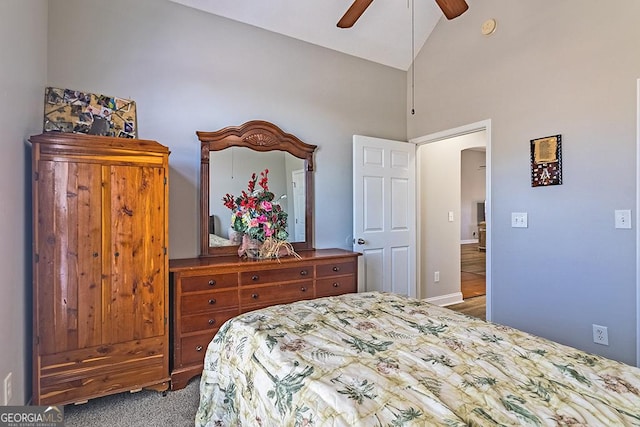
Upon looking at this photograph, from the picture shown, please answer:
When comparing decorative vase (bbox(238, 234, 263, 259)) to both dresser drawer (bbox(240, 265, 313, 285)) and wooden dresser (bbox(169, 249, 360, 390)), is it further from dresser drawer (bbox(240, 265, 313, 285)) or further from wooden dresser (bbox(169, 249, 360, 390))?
dresser drawer (bbox(240, 265, 313, 285))

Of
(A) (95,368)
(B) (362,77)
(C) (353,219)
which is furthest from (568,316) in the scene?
(A) (95,368)

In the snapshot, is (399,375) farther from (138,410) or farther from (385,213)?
(385,213)

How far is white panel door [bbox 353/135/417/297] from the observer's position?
344cm

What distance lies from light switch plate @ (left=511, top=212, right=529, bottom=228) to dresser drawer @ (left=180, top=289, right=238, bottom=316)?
95.1 inches

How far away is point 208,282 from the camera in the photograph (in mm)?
2373

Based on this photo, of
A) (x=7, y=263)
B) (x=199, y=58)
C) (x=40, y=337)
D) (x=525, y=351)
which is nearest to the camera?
(x=525, y=351)

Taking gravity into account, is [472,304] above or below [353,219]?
below

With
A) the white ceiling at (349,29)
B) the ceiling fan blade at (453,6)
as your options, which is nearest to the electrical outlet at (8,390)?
the white ceiling at (349,29)

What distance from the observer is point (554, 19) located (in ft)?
8.63

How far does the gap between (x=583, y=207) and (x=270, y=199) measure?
243cm

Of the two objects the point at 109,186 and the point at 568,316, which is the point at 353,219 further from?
the point at 109,186

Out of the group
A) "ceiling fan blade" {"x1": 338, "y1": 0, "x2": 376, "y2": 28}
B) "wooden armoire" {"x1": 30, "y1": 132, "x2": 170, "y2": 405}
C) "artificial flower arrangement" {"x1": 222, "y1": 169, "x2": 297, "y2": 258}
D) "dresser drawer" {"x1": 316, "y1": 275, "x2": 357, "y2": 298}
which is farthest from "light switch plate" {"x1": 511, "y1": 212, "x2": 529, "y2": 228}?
"wooden armoire" {"x1": 30, "y1": 132, "x2": 170, "y2": 405}

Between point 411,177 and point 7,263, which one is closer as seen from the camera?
point 7,263

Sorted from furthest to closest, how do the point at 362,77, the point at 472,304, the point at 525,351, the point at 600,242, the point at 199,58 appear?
the point at 472,304 < the point at 362,77 < the point at 199,58 < the point at 600,242 < the point at 525,351
